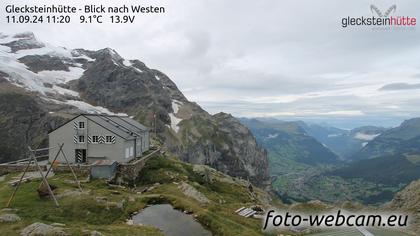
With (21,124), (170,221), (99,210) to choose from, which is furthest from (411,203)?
(21,124)

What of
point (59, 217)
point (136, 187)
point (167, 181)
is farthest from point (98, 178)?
point (59, 217)

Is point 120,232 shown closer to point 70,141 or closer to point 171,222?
point 171,222

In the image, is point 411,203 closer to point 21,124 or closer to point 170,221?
point 170,221

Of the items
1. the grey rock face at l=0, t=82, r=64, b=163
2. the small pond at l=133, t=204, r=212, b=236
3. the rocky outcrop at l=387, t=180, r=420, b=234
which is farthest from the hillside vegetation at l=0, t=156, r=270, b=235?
the grey rock face at l=0, t=82, r=64, b=163

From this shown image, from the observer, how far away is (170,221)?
3984cm

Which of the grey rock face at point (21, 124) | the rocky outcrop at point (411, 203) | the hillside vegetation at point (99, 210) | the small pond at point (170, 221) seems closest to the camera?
the hillside vegetation at point (99, 210)

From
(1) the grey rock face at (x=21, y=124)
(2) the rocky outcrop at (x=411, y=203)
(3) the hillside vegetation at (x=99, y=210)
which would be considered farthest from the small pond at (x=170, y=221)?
(1) the grey rock face at (x=21, y=124)

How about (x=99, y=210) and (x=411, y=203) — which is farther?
(x=411, y=203)

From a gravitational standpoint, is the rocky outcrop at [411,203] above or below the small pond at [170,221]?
above

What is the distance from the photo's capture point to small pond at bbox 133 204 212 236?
120ft

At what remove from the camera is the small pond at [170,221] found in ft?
120

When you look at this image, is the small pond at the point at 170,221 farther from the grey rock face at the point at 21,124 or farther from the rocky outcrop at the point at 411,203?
the grey rock face at the point at 21,124

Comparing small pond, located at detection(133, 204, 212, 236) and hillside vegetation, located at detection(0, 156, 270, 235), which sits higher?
hillside vegetation, located at detection(0, 156, 270, 235)

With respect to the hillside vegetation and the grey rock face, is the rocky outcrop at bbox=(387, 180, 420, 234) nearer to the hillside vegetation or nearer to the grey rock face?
the hillside vegetation
